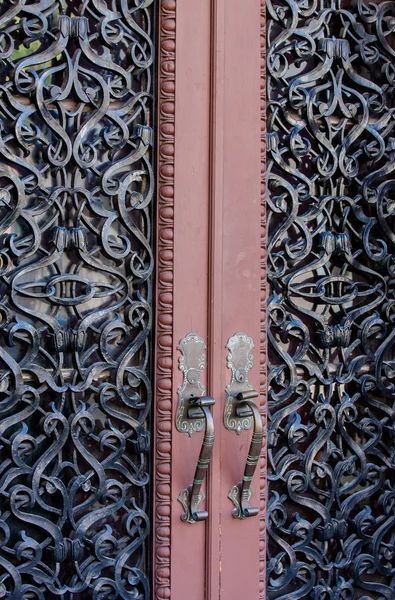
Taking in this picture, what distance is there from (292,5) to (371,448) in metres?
0.93

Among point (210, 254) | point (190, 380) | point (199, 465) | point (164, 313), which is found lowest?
point (199, 465)

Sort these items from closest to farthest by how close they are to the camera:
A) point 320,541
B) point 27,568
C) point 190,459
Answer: point 27,568
point 190,459
point 320,541

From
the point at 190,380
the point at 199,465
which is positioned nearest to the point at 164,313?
the point at 190,380

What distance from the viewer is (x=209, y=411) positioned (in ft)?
4.60

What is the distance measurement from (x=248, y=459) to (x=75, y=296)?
45cm

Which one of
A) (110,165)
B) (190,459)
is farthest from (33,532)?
(110,165)

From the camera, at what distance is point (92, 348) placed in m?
1.41

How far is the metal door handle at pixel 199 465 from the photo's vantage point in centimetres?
137

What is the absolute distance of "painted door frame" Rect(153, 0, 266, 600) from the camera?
4.71 ft

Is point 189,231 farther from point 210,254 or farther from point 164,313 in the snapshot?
point 164,313

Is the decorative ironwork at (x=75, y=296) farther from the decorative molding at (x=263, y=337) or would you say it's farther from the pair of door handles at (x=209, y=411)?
the decorative molding at (x=263, y=337)

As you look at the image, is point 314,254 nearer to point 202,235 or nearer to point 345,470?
point 202,235

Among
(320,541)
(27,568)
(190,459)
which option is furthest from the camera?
(320,541)

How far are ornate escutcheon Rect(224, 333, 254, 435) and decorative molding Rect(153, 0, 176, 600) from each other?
0.12 meters
